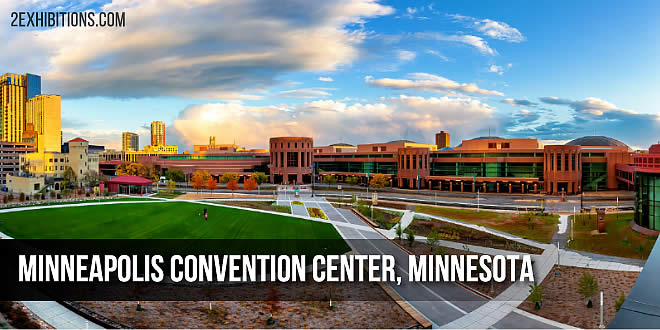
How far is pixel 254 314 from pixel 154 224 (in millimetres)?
31738

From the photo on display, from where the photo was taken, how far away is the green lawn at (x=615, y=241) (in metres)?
35.9

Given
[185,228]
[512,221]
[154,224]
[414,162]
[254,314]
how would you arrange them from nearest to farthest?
[254,314] → [185,228] → [154,224] → [512,221] → [414,162]

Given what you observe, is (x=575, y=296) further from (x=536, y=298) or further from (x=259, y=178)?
(x=259, y=178)

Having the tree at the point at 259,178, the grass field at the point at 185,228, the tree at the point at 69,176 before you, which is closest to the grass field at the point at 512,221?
the grass field at the point at 185,228

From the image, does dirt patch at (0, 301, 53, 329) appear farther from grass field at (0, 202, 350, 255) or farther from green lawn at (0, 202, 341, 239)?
green lawn at (0, 202, 341, 239)

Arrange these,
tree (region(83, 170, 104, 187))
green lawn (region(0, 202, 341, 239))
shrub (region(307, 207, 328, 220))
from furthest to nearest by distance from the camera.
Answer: tree (region(83, 170, 104, 187)) < shrub (region(307, 207, 328, 220)) < green lawn (region(0, 202, 341, 239))

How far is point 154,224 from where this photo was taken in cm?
4991

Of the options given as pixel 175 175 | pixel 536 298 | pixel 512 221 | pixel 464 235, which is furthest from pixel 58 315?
pixel 175 175

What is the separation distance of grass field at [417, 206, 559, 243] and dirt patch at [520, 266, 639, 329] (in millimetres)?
11931

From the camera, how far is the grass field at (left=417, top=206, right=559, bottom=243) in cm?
4603

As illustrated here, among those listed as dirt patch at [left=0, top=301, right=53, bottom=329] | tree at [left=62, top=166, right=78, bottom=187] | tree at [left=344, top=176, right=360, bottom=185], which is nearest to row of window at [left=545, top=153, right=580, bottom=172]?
tree at [left=344, top=176, right=360, bottom=185]

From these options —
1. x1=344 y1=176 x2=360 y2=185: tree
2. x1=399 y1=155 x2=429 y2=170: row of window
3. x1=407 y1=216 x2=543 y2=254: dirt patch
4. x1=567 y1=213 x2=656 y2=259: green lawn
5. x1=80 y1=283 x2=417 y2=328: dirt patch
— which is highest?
x1=399 y1=155 x2=429 y2=170: row of window

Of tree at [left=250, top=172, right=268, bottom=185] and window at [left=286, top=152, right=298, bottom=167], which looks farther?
window at [left=286, top=152, right=298, bottom=167]

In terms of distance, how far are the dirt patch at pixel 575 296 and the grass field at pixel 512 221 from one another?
11.9 meters
